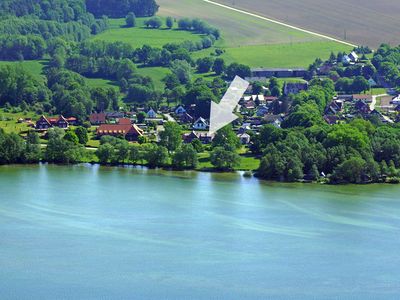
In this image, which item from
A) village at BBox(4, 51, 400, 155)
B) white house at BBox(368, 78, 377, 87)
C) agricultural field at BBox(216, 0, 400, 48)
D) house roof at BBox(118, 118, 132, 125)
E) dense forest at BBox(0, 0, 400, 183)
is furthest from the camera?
agricultural field at BBox(216, 0, 400, 48)

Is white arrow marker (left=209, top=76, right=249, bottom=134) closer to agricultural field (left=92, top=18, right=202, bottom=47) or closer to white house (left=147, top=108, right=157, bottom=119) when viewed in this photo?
white house (left=147, top=108, right=157, bottom=119)

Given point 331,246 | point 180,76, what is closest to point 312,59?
point 180,76

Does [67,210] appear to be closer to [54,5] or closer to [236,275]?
[236,275]

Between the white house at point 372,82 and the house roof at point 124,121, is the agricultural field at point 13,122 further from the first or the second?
the white house at point 372,82

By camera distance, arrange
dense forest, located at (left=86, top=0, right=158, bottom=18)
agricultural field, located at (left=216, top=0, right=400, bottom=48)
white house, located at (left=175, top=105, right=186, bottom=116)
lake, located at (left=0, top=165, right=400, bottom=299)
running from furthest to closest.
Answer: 1. dense forest, located at (left=86, top=0, right=158, bottom=18)
2. agricultural field, located at (left=216, top=0, right=400, bottom=48)
3. white house, located at (left=175, top=105, right=186, bottom=116)
4. lake, located at (left=0, top=165, right=400, bottom=299)

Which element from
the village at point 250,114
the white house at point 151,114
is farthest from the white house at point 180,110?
the white house at point 151,114

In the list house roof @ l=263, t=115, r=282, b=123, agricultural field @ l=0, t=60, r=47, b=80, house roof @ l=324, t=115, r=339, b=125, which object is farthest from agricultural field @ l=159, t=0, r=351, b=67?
house roof @ l=324, t=115, r=339, b=125

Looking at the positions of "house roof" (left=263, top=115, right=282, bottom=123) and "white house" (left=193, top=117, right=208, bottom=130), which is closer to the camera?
"white house" (left=193, top=117, right=208, bottom=130)
